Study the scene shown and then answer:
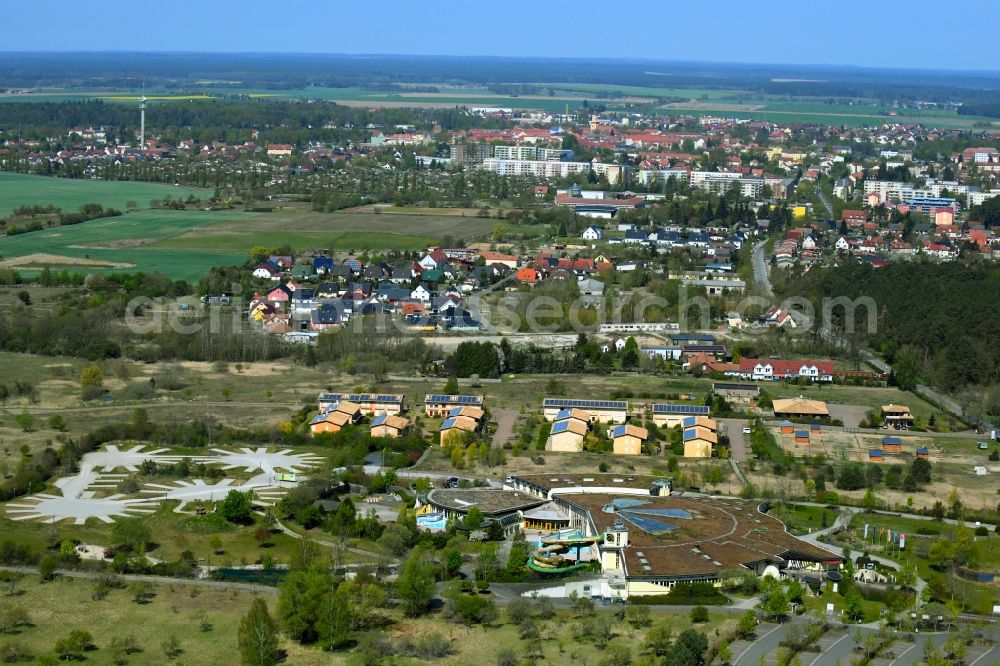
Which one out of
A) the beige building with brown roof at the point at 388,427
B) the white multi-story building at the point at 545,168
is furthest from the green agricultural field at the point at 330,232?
the beige building with brown roof at the point at 388,427

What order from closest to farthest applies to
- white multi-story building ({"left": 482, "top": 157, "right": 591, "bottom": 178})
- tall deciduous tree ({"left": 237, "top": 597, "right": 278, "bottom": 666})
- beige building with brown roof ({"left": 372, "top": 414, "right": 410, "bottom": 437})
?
1. tall deciduous tree ({"left": 237, "top": 597, "right": 278, "bottom": 666})
2. beige building with brown roof ({"left": 372, "top": 414, "right": 410, "bottom": 437})
3. white multi-story building ({"left": 482, "top": 157, "right": 591, "bottom": 178})

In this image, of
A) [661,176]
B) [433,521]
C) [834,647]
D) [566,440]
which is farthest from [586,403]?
[661,176]

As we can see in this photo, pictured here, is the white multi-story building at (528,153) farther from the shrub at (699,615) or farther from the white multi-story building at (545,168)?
the shrub at (699,615)

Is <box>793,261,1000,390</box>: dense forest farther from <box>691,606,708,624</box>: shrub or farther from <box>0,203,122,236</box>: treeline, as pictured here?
<box>0,203,122,236</box>: treeline

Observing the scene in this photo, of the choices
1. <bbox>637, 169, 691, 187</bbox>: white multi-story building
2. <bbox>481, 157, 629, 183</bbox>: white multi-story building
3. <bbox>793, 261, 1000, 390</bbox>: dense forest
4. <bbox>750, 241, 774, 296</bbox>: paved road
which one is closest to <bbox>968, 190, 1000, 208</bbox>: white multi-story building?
<bbox>637, 169, 691, 187</bbox>: white multi-story building

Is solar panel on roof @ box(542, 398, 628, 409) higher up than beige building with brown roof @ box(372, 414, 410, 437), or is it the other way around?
solar panel on roof @ box(542, 398, 628, 409)

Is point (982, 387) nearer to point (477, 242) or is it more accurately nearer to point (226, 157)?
point (477, 242)
